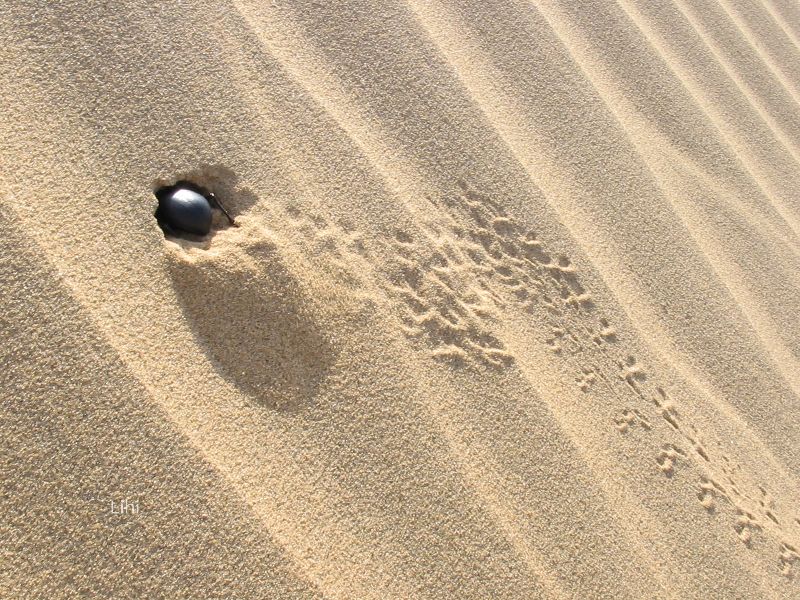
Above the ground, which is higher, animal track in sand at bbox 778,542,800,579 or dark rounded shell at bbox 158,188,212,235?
animal track in sand at bbox 778,542,800,579

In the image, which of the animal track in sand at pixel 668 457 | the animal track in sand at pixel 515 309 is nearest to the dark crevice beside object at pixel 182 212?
the animal track in sand at pixel 515 309

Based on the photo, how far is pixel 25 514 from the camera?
2.71ft

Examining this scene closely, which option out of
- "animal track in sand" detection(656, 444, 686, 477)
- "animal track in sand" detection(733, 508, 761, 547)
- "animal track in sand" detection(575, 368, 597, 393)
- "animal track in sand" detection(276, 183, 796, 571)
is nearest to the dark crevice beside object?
"animal track in sand" detection(276, 183, 796, 571)

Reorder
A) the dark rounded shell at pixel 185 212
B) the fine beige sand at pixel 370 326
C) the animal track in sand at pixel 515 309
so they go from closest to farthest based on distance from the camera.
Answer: the fine beige sand at pixel 370 326 → the dark rounded shell at pixel 185 212 → the animal track in sand at pixel 515 309

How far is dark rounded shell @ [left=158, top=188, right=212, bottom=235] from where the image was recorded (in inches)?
41.4

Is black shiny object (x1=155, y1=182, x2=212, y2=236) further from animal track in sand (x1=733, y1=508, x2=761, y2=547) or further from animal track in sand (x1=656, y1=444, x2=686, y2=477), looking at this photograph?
animal track in sand (x1=733, y1=508, x2=761, y2=547)

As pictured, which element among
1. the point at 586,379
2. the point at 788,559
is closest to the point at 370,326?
the point at 586,379

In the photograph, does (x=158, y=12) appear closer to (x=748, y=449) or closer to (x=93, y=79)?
(x=93, y=79)

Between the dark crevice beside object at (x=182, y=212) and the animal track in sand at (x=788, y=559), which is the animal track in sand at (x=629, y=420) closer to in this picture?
the animal track in sand at (x=788, y=559)

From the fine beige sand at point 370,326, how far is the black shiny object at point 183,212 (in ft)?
0.07

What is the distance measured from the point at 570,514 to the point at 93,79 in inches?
40.3

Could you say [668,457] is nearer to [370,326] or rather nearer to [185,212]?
[370,326]

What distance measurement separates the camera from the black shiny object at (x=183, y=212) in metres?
1.05

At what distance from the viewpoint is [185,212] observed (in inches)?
41.4
